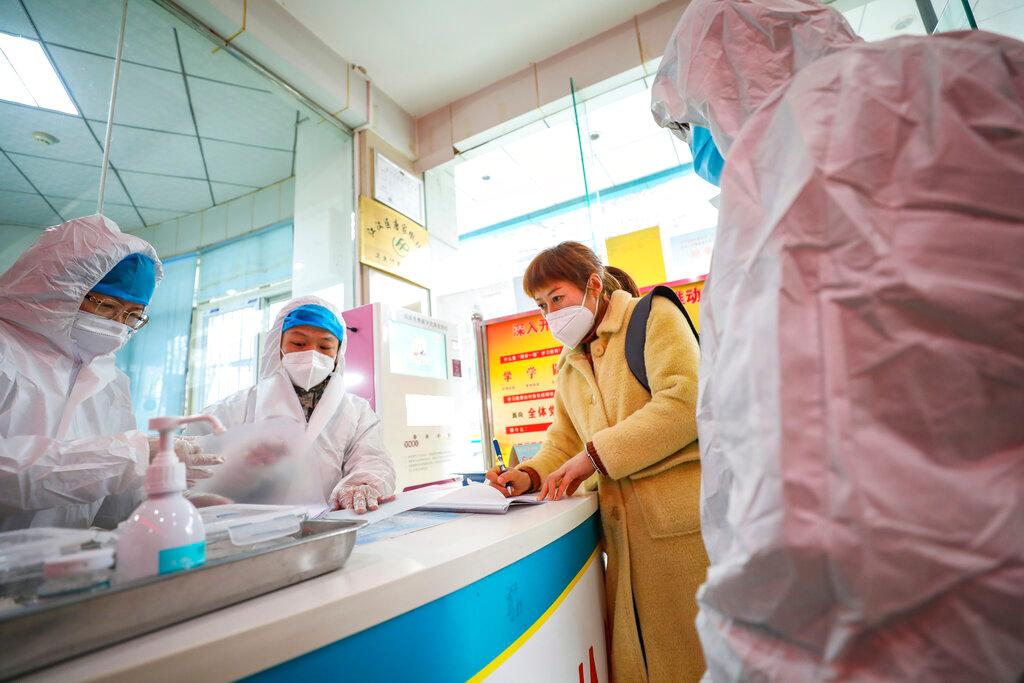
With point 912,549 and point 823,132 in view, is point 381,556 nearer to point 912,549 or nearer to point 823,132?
point 912,549

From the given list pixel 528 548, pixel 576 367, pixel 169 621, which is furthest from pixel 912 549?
pixel 576 367

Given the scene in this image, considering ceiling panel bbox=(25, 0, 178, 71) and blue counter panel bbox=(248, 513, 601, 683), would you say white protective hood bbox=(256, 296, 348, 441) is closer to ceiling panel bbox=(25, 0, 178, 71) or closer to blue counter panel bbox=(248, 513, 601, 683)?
blue counter panel bbox=(248, 513, 601, 683)

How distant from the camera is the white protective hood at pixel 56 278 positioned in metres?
1.13

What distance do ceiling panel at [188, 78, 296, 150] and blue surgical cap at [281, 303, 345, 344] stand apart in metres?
1.83

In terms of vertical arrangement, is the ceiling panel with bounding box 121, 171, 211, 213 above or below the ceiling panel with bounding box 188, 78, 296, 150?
below

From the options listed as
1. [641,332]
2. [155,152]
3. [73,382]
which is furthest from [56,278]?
[155,152]

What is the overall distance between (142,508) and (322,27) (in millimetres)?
3132

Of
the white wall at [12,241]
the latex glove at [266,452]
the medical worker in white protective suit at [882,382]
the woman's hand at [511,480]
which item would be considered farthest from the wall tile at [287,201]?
the medical worker in white protective suit at [882,382]

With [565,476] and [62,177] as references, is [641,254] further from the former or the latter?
[62,177]

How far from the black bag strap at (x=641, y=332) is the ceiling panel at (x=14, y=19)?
2778mm

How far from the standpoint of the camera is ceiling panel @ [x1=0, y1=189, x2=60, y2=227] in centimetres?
185

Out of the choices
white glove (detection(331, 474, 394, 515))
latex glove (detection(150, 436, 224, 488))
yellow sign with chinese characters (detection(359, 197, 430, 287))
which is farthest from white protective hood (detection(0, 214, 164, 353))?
yellow sign with chinese characters (detection(359, 197, 430, 287))

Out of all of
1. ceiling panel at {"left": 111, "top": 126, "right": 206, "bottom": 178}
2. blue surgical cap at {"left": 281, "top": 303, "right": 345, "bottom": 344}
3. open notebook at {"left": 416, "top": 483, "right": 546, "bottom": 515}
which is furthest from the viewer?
ceiling panel at {"left": 111, "top": 126, "right": 206, "bottom": 178}

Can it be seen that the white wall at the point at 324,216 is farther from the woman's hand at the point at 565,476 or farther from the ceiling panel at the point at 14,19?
the woman's hand at the point at 565,476
